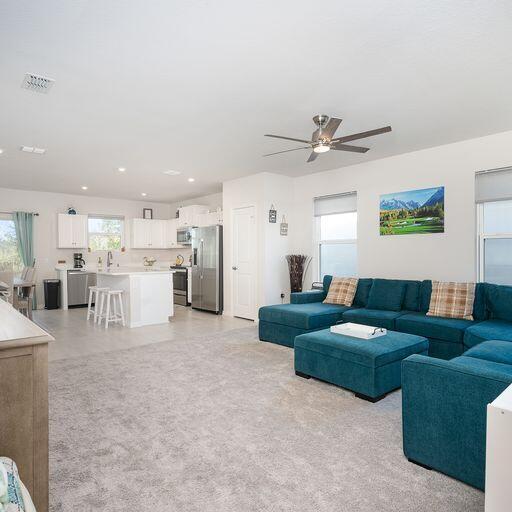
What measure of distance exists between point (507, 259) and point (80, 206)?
8.49 m

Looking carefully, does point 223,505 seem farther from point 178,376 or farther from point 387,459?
point 178,376

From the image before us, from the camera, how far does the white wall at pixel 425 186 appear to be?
4547 mm

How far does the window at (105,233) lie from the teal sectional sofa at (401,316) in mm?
5721

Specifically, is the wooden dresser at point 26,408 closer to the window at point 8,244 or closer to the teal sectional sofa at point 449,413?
the teal sectional sofa at point 449,413

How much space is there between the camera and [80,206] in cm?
866

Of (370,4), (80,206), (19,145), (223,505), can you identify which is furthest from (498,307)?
(80,206)

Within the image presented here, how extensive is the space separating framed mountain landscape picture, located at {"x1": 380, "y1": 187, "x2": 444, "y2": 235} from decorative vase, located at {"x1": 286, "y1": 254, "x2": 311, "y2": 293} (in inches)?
60.2

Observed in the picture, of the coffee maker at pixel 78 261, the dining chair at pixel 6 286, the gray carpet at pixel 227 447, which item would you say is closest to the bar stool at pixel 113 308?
the dining chair at pixel 6 286

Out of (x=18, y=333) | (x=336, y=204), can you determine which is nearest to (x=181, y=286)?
(x=336, y=204)

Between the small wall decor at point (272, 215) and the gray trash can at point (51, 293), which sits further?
the gray trash can at point (51, 293)

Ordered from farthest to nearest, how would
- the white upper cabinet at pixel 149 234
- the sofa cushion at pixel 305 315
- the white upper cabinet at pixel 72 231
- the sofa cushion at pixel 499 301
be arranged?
1. the white upper cabinet at pixel 149 234
2. the white upper cabinet at pixel 72 231
3. the sofa cushion at pixel 305 315
4. the sofa cushion at pixel 499 301

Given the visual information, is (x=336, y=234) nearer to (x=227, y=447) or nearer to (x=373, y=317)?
(x=373, y=317)

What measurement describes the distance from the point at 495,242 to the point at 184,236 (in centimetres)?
642

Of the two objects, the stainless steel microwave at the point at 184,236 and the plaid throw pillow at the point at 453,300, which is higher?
the stainless steel microwave at the point at 184,236
